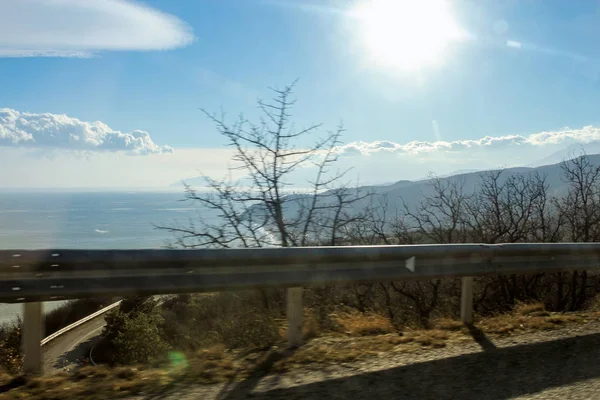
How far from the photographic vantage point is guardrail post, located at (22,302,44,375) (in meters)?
3.65

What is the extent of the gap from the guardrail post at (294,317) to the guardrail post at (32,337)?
→ 6.54 feet

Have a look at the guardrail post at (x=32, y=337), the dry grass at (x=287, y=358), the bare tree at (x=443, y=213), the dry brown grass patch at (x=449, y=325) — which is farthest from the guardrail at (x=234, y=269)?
the bare tree at (x=443, y=213)

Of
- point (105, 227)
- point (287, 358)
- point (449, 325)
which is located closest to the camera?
point (287, 358)

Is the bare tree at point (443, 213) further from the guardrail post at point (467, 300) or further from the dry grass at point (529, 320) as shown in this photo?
the guardrail post at point (467, 300)

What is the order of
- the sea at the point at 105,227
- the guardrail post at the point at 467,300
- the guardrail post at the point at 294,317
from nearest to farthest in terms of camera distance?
the guardrail post at the point at 294,317 < the guardrail post at the point at 467,300 < the sea at the point at 105,227

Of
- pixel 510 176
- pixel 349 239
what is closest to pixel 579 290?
pixel 510 176

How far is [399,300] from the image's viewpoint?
11.3m

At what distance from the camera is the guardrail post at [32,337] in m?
3.65

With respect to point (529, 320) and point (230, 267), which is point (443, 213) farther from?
point (230, 267)

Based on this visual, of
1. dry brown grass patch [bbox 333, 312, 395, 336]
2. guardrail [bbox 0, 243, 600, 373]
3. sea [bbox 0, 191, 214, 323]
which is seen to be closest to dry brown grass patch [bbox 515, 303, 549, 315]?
guardrail [bbox 0, 243, 600, 373]

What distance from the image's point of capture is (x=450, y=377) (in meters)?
3.88

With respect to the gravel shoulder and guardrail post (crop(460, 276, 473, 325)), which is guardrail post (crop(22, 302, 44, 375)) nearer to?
the gravel shoulder

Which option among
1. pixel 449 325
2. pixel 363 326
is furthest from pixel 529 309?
pixel 363 326

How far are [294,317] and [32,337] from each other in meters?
2.08
